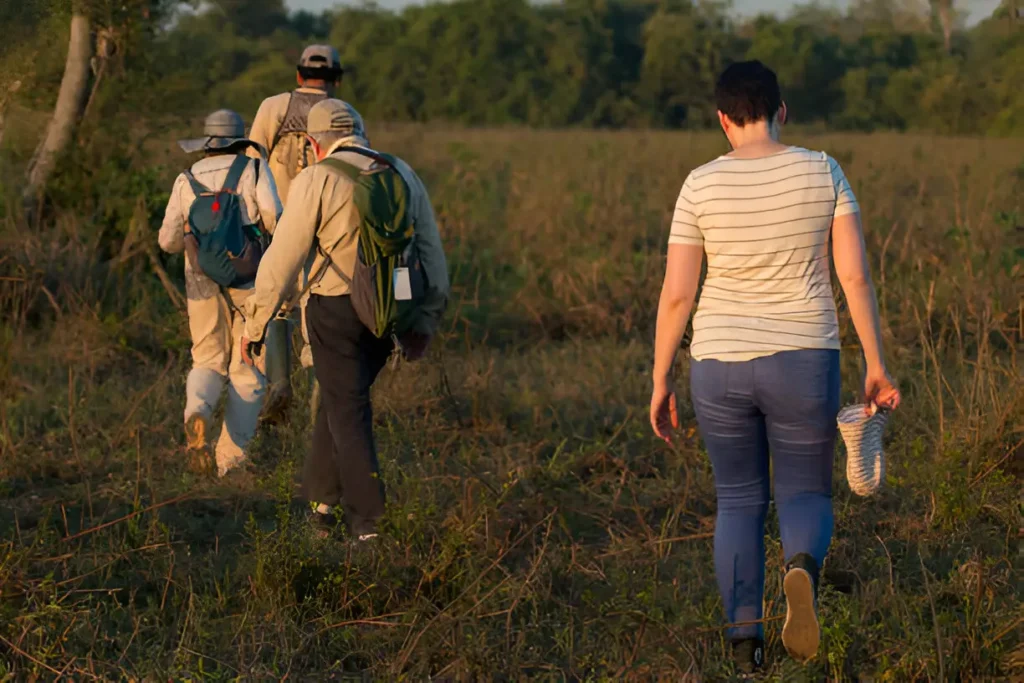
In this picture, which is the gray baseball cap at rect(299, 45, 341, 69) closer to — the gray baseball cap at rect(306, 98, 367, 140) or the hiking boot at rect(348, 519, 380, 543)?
the gray baseball cap at rect(306, 98, 367, 140)

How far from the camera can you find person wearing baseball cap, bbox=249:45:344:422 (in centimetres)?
641

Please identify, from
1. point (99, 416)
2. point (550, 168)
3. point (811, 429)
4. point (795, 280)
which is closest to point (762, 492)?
point (811, 429)

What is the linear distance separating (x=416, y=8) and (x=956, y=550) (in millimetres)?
44534

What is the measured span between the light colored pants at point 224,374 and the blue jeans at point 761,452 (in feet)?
9.75

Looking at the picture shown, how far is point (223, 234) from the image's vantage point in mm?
5945

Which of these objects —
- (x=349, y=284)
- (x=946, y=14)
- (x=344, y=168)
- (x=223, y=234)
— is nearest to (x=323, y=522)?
(x=349, y=284)

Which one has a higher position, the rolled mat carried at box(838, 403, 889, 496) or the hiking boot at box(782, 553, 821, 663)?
the rolled mat carried at box(838, 403, 889, 496)

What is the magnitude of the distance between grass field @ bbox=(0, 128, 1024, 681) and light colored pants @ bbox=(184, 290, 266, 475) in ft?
0.55

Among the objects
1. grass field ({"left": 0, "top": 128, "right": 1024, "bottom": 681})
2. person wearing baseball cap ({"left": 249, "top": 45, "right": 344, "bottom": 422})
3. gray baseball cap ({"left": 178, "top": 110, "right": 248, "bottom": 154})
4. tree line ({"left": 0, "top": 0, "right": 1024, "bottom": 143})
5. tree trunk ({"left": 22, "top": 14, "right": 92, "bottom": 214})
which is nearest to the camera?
grass field ({"left": 0, "top": 128, "right": 1024, "bottom": 681})

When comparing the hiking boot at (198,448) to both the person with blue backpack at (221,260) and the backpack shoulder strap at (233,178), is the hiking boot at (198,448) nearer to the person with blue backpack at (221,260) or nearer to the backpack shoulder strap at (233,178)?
the person with blue backpack at (221,260)

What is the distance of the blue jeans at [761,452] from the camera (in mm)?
3668

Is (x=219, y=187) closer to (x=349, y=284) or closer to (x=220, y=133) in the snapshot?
(x=220, y=133)

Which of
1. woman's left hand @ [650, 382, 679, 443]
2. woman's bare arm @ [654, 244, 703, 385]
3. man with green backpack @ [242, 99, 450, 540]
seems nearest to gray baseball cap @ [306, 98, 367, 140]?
man with green backpack @ [242, 99, 450, 540]

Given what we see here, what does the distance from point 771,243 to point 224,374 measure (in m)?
3.49
